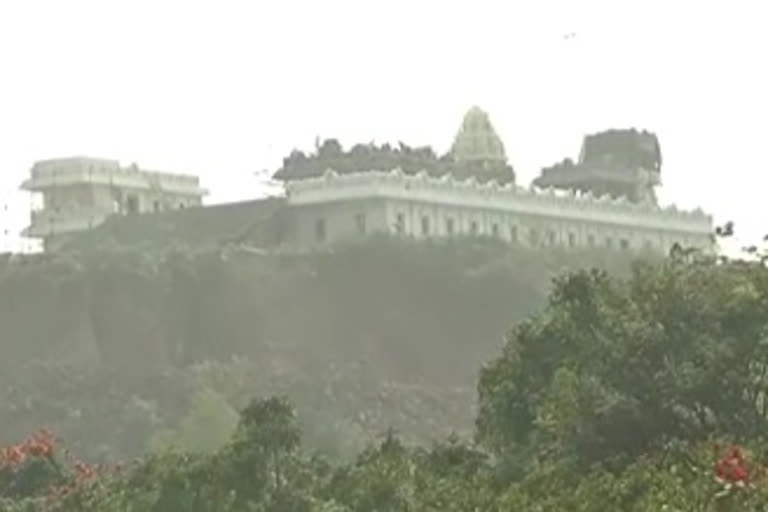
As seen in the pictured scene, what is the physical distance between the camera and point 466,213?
354 feet

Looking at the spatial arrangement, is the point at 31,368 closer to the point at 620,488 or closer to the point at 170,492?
the point at 170,492

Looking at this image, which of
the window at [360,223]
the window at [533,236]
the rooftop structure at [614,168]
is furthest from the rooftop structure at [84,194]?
the rooftop structure at [614,168]

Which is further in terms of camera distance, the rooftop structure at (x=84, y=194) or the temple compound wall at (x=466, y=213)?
the rooftop structure at (x=84, y=194)

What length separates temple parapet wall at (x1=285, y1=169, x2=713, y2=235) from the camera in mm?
103125

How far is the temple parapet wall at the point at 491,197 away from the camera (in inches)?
4060

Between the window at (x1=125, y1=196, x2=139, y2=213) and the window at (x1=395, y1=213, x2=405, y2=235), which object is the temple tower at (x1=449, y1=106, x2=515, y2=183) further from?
the window at (x1=125, y1=196, x2=139, y2=213)

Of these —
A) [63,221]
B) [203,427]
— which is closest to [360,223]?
[63,221]

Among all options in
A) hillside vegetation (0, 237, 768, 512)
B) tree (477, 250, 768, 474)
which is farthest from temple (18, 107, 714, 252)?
tree (477, 250, 768, 474)

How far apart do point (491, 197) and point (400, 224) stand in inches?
262

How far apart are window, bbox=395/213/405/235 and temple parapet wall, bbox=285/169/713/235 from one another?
0.89m

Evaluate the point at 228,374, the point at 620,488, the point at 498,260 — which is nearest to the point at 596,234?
the point at 498,260

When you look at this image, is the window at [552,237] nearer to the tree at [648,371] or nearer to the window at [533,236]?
the window at [533,236]

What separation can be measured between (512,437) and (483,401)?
1.88 m

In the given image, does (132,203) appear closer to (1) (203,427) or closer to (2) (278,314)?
(2) (278,314)
